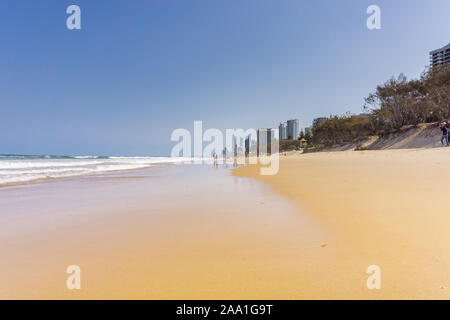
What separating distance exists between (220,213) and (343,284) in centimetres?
161

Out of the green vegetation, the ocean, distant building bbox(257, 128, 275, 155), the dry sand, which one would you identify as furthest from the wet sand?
distant building bbox(257, 128, 275, 155)

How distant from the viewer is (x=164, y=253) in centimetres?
156

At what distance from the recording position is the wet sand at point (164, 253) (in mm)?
1140

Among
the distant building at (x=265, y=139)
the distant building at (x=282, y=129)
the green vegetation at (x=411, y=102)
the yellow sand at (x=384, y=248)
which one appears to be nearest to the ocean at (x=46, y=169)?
the yellow sand at (x=384, y=248)

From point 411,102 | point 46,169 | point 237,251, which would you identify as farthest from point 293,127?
point 237,251

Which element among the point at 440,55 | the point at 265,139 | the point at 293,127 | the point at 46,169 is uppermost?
the point at 440,55

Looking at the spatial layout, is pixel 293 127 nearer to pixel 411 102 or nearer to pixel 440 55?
pixel 440 55

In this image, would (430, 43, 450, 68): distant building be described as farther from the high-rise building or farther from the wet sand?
the wet sand

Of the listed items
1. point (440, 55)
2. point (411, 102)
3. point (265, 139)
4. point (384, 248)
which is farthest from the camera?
point (265, 139)

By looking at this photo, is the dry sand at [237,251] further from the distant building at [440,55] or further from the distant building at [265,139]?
the distant building at [440,55]

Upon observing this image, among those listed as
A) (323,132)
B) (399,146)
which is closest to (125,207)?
(399,146)
